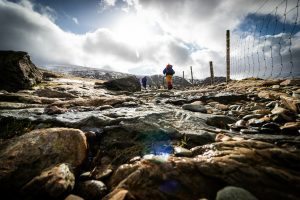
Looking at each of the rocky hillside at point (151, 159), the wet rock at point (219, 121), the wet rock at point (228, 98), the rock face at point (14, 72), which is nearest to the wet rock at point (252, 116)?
the rocky hillside at point (151, 159)

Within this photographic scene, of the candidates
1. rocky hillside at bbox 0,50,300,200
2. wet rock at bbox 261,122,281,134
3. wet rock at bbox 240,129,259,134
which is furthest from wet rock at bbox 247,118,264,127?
wet rock at bbox 240,129,259,134

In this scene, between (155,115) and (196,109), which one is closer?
(155,115)

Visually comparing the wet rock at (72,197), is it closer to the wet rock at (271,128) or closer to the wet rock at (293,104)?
the wet rock at (271,128)

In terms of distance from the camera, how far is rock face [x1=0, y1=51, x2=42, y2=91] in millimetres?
8773

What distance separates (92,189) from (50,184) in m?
0.38

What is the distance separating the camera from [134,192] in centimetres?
187

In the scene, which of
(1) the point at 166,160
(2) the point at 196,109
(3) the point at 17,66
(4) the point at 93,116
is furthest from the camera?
(3) the point at 17,66

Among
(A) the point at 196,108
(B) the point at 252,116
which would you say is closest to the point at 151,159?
(B) the point at 252,116

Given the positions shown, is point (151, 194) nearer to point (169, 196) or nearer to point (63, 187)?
point (169, 196)

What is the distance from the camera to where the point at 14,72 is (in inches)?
357

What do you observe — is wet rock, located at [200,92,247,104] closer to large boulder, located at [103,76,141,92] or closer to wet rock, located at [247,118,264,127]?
wet rock, located at [247,118,264,127]

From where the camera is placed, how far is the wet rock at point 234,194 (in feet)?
5.43

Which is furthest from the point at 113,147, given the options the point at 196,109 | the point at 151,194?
the point at 196,109

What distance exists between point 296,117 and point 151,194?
2.95 metres
